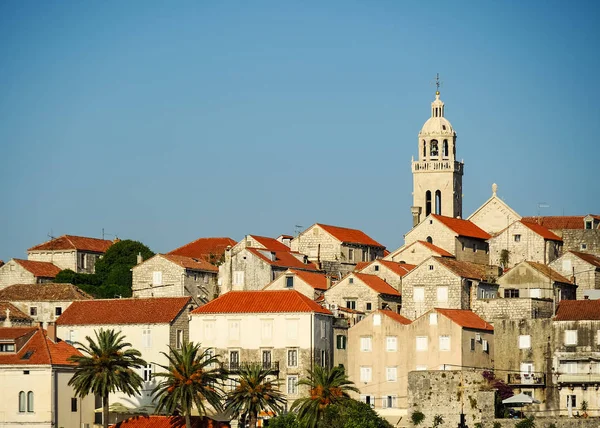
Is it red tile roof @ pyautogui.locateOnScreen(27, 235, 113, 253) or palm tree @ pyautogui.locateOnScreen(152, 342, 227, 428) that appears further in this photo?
red tile roof @ pyautogui.locateOnScreen(27, 235, 113, 253)

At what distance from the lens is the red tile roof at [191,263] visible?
130 meters

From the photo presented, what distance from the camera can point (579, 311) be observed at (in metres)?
108

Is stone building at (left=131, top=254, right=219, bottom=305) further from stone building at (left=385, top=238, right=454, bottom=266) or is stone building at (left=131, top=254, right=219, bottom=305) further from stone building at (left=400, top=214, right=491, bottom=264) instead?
stone building at (left=400, top=214, right=491, bottom=264)

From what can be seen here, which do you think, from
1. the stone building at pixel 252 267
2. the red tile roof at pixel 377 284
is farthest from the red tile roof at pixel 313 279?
the red tile roof at pixel 377 284

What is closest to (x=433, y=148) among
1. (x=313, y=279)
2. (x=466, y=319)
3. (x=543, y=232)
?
(x=543, y=232)

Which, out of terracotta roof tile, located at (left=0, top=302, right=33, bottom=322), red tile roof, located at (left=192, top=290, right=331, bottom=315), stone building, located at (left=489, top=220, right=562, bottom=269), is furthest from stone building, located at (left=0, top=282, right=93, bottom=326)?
stone building, located at (left=489, top=220, right=562, bottom=269)

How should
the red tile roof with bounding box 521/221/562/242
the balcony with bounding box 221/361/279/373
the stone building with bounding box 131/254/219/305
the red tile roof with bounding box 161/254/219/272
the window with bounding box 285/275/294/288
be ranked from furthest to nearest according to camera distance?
1. the red tile roof with bounding box 161/254/219/272
2. the stone building with bounding box 131/254/219/305
3. the red tile roof with bounding box 521/221/562/242
4. the window with bounding box 285/275/294/288
5. the balcony with bounding box 221/361/279/373

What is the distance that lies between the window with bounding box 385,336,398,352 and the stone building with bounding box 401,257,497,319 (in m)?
6.57

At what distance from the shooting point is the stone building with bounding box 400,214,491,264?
130625 mm

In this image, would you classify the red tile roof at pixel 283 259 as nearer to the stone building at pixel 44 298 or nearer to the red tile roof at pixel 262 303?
the stone building at pixel 44 298

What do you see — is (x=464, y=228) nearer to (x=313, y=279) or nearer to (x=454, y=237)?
(x=454, y=237)

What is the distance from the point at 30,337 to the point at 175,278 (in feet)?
64.8

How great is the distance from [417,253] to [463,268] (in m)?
11.4

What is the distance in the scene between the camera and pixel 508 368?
108375 mm
